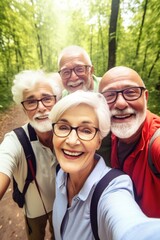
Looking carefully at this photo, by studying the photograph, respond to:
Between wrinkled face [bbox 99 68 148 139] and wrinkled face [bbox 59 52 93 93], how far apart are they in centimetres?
105

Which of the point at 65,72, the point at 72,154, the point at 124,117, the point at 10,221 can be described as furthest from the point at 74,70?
the point at 10,221

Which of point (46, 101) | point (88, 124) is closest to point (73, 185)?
point (88, 124)

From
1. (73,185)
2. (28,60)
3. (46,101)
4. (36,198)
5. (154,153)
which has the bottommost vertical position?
(36,198)

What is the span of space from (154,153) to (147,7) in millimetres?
10533

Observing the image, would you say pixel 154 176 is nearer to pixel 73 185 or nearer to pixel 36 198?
pixel 73 185

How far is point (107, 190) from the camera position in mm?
1365

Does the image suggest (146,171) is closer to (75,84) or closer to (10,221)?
(75,84)

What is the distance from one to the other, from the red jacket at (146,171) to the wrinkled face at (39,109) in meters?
0.98

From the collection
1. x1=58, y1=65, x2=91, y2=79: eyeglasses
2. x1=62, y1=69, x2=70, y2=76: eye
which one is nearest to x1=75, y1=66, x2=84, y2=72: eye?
x1=58, y1=65, x2=91, y2=79: eyeglasses

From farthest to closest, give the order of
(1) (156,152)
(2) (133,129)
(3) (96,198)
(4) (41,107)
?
(4) (41,107) < (2) (133,129) < (1) (156,152) < (3) (96,198)

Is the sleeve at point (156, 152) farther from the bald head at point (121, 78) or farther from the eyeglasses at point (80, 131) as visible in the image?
the bald head at point (121, 78)

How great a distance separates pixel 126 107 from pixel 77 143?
2.29 ft

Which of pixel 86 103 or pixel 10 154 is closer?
pixel 86 103

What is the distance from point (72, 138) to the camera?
155 centimetres
